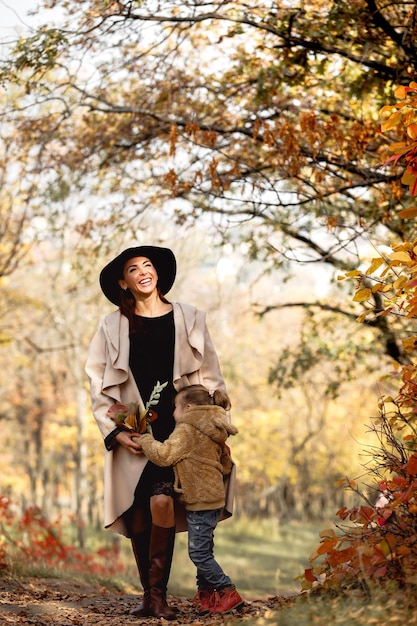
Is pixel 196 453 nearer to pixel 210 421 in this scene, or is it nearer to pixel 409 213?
pixel 210 421

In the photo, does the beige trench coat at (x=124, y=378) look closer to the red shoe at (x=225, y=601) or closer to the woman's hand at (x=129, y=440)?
the woman's hand at (x=129, y=440)

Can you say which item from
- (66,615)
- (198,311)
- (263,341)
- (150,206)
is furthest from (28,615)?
(263,341)

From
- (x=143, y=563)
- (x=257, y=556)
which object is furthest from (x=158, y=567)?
(x=257, y=556)

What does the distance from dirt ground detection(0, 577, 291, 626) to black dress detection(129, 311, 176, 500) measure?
69 cm

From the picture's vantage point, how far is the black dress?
14.7ft

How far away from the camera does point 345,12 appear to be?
5949 millimetres

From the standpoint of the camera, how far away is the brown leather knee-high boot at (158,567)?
14.5ft

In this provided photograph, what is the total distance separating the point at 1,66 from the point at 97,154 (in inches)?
117

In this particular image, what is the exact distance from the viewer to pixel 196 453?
4.37 meters

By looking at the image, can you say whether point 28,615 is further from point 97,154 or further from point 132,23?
point 97,154

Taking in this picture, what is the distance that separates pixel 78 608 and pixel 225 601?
105cm

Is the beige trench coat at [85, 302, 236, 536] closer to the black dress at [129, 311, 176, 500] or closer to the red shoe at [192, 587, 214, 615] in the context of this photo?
the black dress at [129, 311, 176, 500]

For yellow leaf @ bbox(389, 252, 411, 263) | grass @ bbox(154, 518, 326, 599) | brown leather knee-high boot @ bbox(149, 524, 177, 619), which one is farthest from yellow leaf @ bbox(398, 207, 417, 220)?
grass @ bbox(154, 518, 326, 599)

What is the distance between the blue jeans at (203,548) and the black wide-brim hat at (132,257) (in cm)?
134
